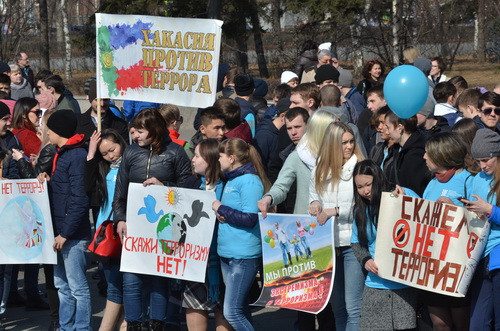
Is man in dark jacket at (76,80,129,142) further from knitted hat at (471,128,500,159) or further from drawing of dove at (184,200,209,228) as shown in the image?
A: knitted hat at (471,128,500,159)

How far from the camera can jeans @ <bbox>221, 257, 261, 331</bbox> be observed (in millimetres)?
6180

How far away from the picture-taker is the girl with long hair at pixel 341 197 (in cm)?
596

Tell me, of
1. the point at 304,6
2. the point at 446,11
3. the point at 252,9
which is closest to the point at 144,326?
the point at 304,6

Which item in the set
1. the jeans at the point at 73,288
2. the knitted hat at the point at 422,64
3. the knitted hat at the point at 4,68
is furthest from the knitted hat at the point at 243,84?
the knitted hat at the point at 4,68

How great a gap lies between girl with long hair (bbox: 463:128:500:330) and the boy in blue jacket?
3.09 meters

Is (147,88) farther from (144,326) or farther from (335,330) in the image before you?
(335,330)

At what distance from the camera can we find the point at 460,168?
18.7 feet

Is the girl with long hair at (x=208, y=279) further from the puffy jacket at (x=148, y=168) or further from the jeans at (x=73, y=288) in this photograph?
the jeans at (x=73, y=288)

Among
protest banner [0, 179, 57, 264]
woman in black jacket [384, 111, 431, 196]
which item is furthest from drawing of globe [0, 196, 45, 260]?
woman in black jacket [384, 111, 431, 196]

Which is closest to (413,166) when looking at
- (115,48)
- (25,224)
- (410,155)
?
(410,155)

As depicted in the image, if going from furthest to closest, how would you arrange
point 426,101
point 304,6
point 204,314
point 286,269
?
point 304,6
point 426,101
point 204,314
point 286,269

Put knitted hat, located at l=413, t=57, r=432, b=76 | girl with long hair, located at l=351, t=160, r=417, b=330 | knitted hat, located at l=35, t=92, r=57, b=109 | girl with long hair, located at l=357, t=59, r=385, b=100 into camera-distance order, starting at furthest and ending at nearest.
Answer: knitted hat, located at l=413, t=57, r=432, b=76, girl with long hair, located at l=357, t=59, r=385, b=100, knitted hat, located at l=35, t=92, r=57, b=109, girl with long hair, located at l=351, t=160, r=417, b=330

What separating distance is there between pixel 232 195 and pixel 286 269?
674 mm

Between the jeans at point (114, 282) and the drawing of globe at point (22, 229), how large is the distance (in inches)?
26.9
